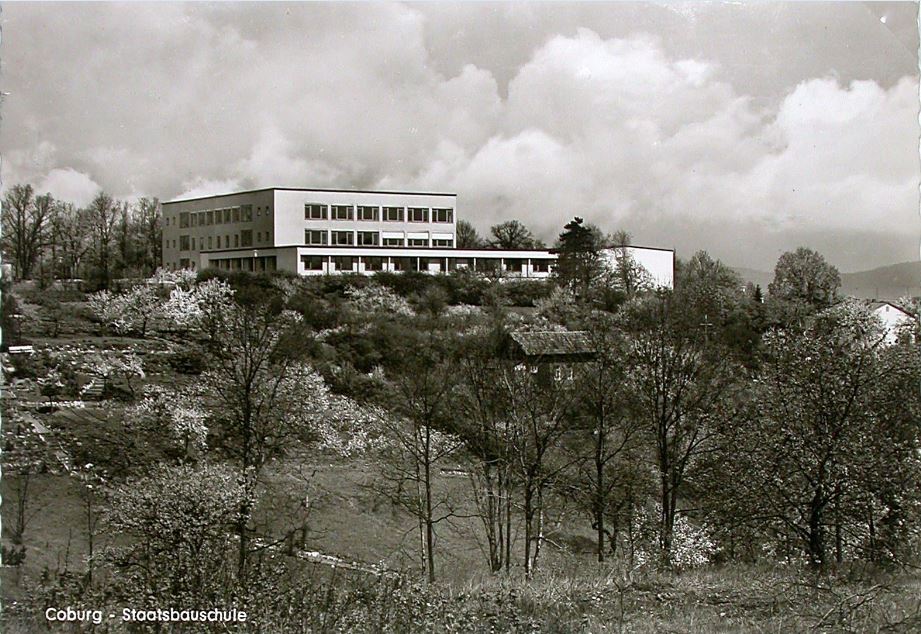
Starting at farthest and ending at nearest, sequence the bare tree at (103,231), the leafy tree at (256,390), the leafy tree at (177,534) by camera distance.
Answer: the bare tree at (103,231)
the leafy tree at (256,390)
the leafy tree at (177,534)

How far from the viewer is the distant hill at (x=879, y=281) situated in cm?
777

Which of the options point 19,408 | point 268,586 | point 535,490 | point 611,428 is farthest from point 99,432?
point 611,428

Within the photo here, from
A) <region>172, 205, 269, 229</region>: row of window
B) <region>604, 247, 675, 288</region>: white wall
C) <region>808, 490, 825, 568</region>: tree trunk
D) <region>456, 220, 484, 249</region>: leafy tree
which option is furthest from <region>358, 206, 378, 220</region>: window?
<region>808, 490, 825, 568</region>: tree trunk

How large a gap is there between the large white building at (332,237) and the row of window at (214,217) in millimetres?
12

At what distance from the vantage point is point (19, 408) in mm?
7480

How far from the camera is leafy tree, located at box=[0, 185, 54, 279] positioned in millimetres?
7316

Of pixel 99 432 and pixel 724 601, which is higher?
pixel 99 432

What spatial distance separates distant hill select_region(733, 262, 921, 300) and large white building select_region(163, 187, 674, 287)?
3.65 feet

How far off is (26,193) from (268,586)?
14.7 ft

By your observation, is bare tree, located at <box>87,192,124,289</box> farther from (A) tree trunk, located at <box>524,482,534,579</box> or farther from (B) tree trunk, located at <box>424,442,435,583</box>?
(A) tree trunk, located at <box>524,482,534,579</box>

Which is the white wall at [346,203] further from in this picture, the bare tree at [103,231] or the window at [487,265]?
the bare tree at [103,231]

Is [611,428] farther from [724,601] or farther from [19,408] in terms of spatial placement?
[19,408]

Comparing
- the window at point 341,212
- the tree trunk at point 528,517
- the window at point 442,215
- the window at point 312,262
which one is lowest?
the tree trunk at point 528,517

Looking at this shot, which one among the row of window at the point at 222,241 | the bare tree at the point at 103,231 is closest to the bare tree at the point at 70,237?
the bare tree at the point at 103,231
